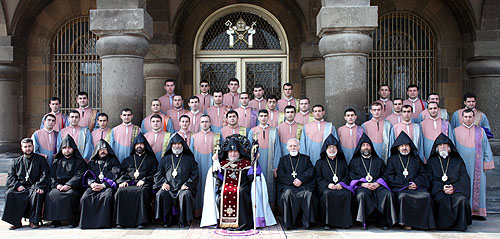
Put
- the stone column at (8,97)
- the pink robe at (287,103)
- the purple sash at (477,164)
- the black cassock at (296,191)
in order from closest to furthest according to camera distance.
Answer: the black cassock at (296,191), the purple sash at (477,164), the pink robe at (287,103), the stone column at (8,97)

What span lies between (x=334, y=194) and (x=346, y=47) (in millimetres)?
2326

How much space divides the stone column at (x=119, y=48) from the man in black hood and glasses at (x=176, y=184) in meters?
1.25

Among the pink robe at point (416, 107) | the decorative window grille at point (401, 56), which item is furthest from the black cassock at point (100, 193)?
the decorative window grille at point (401, 56)

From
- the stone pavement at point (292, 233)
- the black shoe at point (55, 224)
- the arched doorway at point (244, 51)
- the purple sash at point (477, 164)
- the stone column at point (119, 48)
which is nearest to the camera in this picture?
the stone pavement at point (292, 233)

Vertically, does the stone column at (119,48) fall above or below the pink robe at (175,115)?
above

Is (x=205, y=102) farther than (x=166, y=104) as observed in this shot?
Yes

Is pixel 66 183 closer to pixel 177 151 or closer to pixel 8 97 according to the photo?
pixel 177 151

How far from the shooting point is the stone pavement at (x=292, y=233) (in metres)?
6.97

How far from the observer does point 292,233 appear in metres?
7.18

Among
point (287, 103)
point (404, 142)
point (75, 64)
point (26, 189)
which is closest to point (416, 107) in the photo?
point (404, 142)

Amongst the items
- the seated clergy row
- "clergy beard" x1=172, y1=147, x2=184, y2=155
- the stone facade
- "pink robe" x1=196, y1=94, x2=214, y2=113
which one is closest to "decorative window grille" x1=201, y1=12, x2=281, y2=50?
the stone facade

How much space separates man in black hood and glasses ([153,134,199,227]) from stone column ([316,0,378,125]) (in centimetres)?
244

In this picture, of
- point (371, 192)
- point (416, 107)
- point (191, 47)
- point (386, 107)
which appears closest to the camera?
point (371, 192)

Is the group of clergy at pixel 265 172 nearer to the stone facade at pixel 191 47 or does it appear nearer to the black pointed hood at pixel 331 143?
the black pointed hood at pixel 331 143
